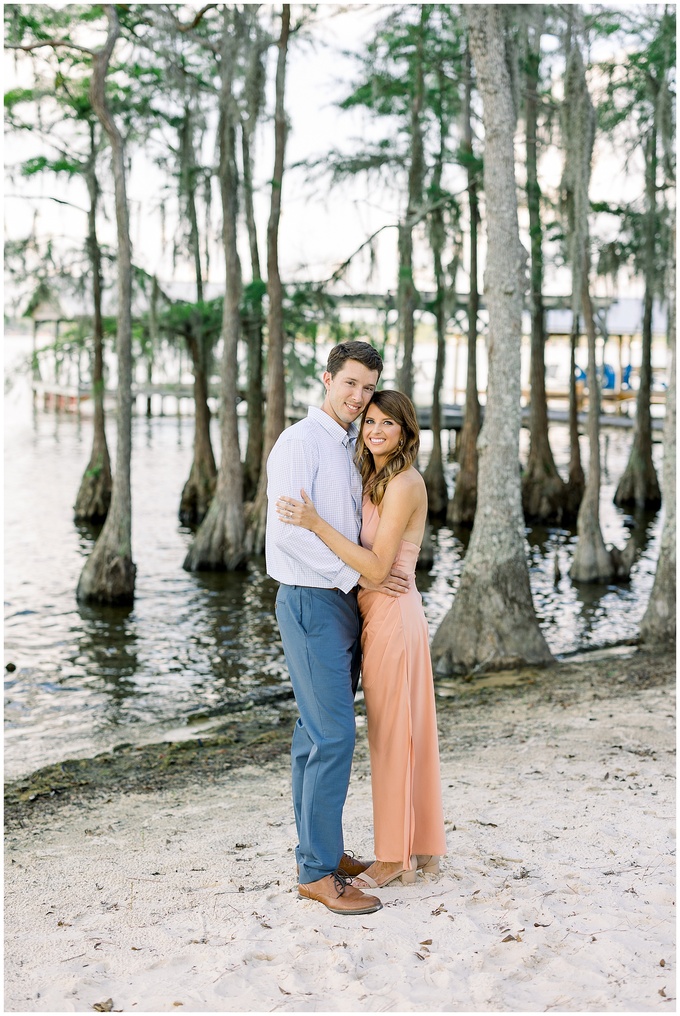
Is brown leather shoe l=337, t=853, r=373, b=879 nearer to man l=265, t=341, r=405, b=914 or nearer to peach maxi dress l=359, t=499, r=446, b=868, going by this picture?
peach maxi dress l=359, t=499, r=446, b=868

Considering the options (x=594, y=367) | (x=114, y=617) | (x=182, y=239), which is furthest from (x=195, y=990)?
(x=182, y=239)

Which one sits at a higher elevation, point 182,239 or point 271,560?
point 182,239

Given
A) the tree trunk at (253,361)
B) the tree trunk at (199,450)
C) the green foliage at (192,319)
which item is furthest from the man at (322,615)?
the green foliage at (192,319)

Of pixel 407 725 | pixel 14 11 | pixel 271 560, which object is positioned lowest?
pixel 407 725

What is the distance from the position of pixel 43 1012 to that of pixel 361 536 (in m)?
1.98

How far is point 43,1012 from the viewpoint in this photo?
11.3ft

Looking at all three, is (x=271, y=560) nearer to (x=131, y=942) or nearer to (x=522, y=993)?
(x=131, y=942)

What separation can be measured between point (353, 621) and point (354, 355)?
1018 millimetres

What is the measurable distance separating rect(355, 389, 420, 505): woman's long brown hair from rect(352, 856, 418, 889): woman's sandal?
57.5 inches

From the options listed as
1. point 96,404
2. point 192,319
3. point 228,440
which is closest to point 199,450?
point 96,404

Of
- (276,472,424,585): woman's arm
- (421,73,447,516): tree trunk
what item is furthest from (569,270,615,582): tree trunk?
(276,472,424,585): woman's arm

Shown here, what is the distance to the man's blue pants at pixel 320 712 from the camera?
156 inches

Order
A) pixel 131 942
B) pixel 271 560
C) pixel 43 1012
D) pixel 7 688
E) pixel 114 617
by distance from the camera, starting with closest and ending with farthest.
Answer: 1. pixel 43 1012
2. pixel 131 942
3. pixel 271 560
4. pixel 7 688
5. pixel 114 617

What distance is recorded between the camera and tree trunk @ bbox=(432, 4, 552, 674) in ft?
30.7
